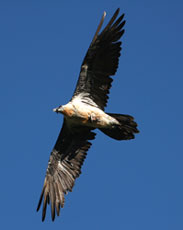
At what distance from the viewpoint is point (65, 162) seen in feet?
37.8

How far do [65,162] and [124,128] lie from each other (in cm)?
188

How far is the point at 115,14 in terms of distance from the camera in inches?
400

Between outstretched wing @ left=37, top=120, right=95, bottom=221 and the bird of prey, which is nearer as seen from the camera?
the bird of prey

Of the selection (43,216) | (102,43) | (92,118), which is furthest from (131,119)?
(43,216)

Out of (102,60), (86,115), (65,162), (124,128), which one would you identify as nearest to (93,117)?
(86,115)

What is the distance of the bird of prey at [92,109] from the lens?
1024 cm

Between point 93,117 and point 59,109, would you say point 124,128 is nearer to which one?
point 93,117

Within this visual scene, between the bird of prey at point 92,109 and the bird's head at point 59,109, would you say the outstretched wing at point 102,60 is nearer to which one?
the bird of prey at point 92,109

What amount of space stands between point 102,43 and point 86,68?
0.63 meters

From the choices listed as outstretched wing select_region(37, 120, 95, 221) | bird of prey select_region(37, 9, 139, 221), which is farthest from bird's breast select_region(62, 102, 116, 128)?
outstretched wing select_region(37, 120, 95, 221)

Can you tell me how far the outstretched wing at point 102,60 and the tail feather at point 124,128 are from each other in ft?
1.99

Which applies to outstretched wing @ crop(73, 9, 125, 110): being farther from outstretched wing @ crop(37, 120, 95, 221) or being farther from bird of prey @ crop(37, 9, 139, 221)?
outstretched wing @ crop(37, 120, 95, 221)

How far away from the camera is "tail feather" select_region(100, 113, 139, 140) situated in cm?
1045

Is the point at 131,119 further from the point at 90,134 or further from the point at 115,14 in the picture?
the point at 115,14
